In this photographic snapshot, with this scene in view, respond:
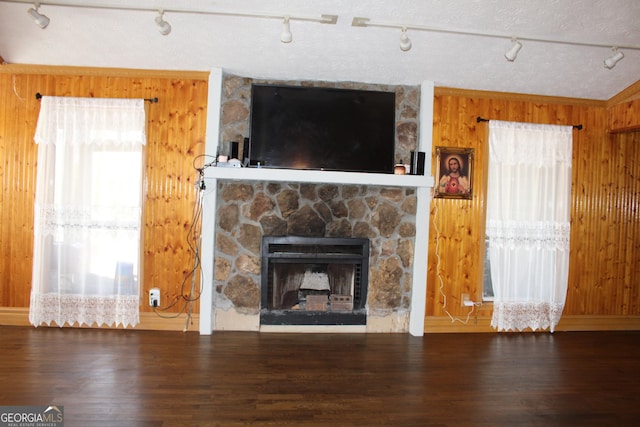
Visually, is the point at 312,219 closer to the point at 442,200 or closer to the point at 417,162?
the point at 417,162

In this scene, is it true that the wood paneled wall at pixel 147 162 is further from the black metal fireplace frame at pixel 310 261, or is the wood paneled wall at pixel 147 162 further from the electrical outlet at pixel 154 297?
the black metal fireplace frame at pixel 310 261

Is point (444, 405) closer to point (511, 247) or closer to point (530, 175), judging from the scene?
point (511, 247)

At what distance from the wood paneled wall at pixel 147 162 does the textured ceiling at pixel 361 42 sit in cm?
17

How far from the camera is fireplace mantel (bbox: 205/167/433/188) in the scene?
3291 millimetres

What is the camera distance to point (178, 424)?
80.1 inches

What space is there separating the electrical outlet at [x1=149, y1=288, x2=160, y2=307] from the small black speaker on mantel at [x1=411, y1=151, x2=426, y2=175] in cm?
261

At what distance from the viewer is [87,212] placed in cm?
348

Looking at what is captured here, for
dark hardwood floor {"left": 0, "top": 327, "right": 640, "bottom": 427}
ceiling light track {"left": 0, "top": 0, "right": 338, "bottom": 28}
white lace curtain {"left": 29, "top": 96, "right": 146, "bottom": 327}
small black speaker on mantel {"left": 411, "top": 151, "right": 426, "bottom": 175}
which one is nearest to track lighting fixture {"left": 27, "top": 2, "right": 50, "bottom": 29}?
ceiling light track {"left": 0, "top": 0, "right": 338, "bottom": 28}

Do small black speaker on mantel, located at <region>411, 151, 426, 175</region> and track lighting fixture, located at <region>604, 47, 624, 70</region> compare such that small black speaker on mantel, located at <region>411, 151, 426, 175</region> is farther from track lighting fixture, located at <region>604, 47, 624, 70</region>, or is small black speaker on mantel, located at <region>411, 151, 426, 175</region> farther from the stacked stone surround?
track lighting fixture, located at <region>604, 47, 624, 70</region>

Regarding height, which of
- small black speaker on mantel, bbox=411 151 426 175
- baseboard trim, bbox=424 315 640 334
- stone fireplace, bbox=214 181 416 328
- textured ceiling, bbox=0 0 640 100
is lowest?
baseboard trim, bbox=424 315 640 334

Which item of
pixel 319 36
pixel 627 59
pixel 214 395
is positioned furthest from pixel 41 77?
pixel 627 59

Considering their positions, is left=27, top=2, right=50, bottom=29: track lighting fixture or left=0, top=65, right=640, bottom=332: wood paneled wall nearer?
left=27, top=2, right=50, bottom=29: track lighting fixture

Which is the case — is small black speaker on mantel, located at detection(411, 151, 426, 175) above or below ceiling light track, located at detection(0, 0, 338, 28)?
below

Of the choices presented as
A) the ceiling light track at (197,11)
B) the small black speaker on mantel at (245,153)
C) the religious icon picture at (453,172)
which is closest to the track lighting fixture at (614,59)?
the religious icon picture at (453,172)
